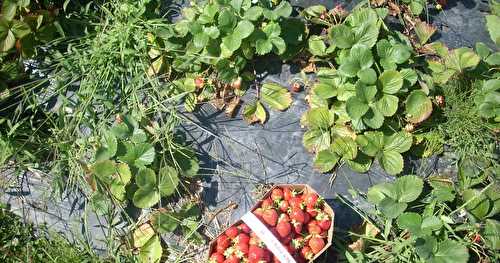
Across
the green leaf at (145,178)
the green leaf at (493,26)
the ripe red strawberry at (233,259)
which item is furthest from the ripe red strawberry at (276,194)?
the green leaf at (493,26)

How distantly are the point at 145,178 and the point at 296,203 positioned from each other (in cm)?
56

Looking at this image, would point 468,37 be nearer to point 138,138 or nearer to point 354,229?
point 354,229

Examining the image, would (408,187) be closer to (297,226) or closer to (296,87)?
(297,226)

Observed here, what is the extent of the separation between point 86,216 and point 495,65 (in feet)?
5.41

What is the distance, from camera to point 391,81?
2.14 metres

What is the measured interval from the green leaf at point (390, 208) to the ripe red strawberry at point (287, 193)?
31 cm

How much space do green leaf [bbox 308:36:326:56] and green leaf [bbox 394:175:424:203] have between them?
0.57 meters

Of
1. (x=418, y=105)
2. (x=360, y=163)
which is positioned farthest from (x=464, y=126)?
(x=360, y=163)

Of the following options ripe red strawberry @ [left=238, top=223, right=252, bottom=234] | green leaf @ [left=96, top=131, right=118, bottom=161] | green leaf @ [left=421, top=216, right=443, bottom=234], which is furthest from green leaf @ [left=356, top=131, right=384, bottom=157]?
green leaf @ [left=96, top=131, right=118, bottom=161]

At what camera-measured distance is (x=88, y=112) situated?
2307 millimetres

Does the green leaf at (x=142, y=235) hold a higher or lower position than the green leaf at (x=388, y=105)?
lower

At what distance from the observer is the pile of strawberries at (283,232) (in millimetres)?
1868

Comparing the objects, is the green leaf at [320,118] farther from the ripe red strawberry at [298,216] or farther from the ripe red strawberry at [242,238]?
the ripe red strawberry at [242,238]

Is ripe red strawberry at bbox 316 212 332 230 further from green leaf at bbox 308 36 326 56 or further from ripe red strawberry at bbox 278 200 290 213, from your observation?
green leaf at bbox 308 36 326 56
